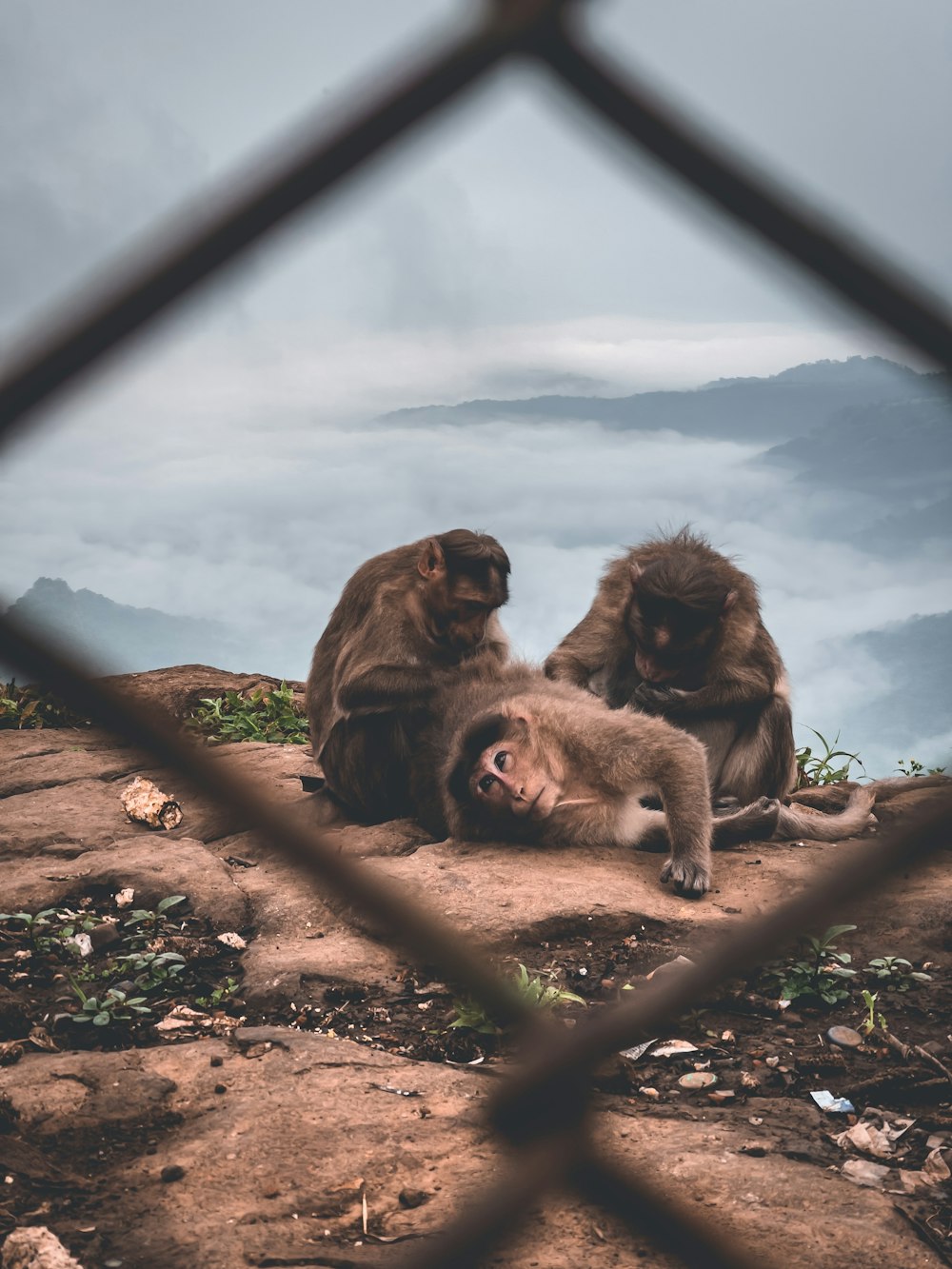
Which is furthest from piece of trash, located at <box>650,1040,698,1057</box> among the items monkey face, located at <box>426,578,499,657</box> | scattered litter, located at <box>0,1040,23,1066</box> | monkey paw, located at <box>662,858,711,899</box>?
monkey face, located at <box>426,578,499,657</box>

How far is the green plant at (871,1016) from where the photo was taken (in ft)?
11.8

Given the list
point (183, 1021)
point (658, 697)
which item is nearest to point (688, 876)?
point (658, 697)

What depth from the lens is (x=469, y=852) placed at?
17.1 ft

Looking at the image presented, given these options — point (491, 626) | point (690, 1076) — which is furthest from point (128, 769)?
point (690, 1076)

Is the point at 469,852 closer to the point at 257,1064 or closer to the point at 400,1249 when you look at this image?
the point at 257,1064

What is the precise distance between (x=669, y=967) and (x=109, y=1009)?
178 centimetres

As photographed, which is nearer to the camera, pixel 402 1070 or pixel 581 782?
pixel 402 1070

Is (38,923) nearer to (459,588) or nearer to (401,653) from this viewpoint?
(401,653)

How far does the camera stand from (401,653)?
5.97m

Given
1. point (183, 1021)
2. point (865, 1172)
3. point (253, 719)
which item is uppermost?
point (253, 719)

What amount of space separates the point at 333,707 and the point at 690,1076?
333 centimetres

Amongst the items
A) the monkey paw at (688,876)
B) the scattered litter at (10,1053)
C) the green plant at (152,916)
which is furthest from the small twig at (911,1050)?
the green plant at (152,916)

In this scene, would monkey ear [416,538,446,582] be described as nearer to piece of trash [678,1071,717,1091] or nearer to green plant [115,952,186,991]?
green plant [115,952,186,991]

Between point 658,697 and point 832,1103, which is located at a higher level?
point 658,697
